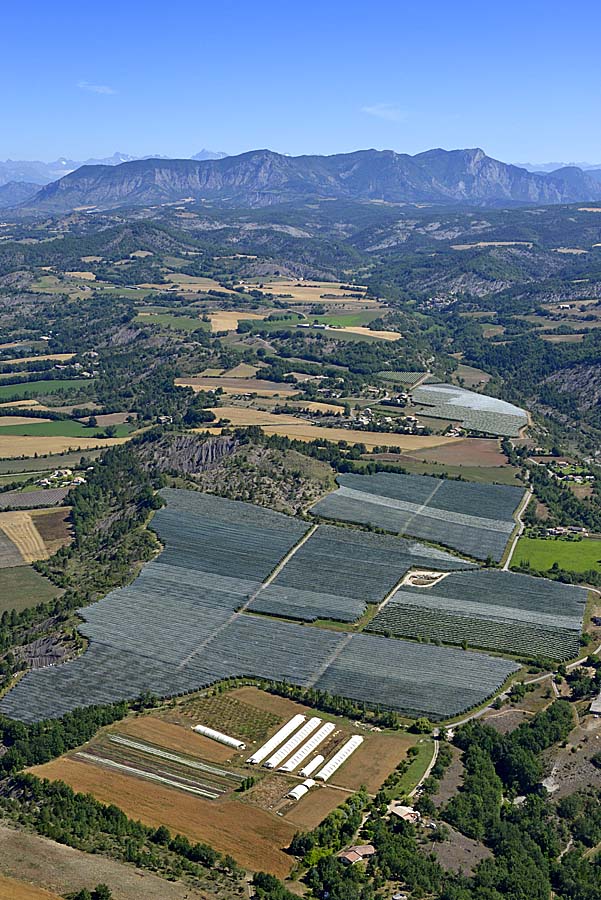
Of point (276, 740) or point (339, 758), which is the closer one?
point (339, 758)

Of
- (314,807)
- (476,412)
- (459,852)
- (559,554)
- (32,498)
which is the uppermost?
(476,412)

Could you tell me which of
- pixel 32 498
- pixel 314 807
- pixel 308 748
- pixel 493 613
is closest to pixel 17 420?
pixel 32 498

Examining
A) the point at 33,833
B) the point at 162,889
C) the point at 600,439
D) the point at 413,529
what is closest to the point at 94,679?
the point at 33,833

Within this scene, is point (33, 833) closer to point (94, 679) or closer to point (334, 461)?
point (94, 679)

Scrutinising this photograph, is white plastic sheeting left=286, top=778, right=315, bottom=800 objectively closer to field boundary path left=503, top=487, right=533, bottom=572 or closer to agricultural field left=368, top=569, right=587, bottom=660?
agricultural field left=368, top=569, right=587, bottom=660

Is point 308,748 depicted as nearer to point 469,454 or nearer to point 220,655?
point 220,655

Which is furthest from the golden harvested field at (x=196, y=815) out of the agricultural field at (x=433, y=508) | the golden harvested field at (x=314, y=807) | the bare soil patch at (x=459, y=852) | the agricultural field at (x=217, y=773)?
the agricultural field at (x=433, y=508)
